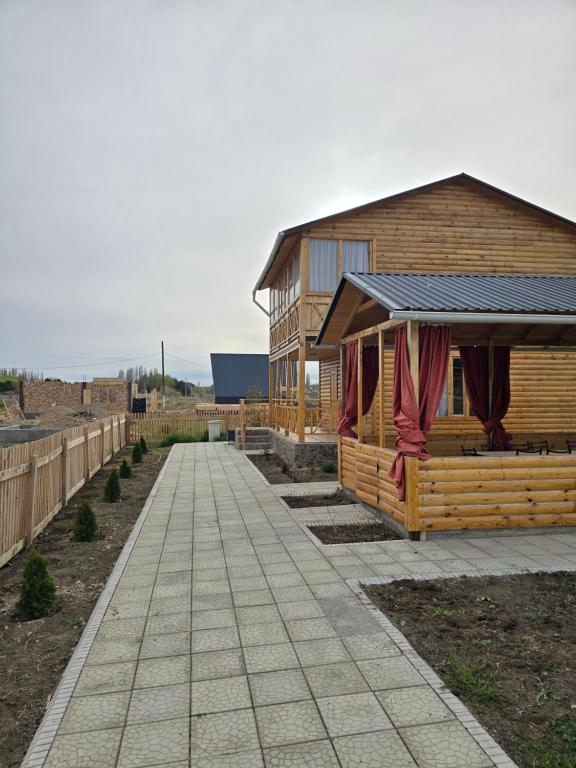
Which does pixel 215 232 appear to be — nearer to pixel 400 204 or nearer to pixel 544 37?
pixel 400 204

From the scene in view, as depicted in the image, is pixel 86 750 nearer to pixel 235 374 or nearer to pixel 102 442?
pixel 102 442

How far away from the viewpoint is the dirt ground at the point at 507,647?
113 inches

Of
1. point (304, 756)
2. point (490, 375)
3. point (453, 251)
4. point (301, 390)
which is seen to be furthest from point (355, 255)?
point (304, 756)

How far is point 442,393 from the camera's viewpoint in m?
7.88

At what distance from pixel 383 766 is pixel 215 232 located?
17472 mm

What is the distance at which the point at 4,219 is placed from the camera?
13.8 m

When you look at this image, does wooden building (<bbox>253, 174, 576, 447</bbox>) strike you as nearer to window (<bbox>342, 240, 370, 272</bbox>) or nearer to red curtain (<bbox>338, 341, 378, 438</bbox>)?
window (<bbox>342, 240, 370, 272</bbox>)

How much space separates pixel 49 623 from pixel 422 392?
5.14 metres

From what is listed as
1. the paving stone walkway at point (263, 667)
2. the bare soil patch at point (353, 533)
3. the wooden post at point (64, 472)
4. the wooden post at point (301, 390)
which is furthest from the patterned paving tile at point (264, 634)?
the wooden post at point (301, 390)

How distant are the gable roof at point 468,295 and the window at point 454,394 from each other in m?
Answer: 5.54

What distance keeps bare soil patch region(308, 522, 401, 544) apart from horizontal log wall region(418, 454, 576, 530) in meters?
0.64

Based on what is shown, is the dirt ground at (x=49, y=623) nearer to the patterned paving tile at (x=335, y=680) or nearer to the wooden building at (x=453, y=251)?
the patterned paving tile at (x=335, y=680)

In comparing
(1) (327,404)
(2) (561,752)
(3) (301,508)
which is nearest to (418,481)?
(3) (301,508)

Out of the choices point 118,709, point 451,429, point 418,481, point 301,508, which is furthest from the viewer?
point 451,429
